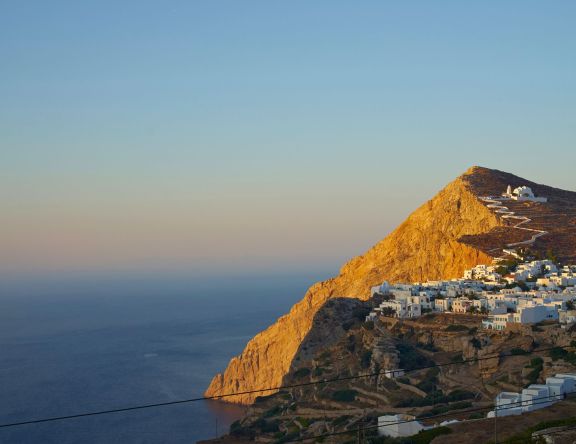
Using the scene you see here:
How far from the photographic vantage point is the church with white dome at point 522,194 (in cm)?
8425

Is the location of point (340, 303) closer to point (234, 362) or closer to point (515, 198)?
point (234, 362)

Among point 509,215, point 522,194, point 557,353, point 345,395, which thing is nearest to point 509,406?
point 557,353

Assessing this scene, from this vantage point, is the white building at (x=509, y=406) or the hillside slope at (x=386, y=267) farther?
the hillside slope at (x=386, y=267)

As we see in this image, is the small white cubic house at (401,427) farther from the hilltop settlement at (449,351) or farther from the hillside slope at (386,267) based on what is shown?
the hillside slope at (386,267)

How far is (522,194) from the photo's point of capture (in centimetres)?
8469

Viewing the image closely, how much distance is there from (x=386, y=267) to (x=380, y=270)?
2.15 ft

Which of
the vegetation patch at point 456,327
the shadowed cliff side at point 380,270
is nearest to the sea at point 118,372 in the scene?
the shadowed cliff side at point 380,270

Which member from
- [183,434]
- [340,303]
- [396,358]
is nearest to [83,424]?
[183,434]

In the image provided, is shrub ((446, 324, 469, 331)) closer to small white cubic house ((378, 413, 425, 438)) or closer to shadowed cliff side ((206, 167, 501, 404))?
small white cubic house ((378, 413, 425, 438))

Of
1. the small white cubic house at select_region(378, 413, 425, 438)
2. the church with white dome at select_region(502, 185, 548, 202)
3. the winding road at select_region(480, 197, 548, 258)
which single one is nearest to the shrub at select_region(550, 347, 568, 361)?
the small white cubic house at select_region(378, 413, 425, 438)

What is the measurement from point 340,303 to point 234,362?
90.0 feet

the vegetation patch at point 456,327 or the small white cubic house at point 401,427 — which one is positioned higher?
the vegetation patch at point 456,327

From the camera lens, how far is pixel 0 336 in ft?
451

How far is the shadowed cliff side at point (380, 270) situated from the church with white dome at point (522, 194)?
4.39 m
